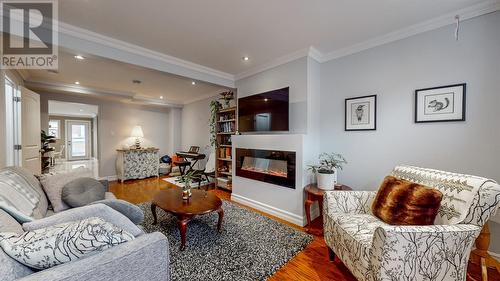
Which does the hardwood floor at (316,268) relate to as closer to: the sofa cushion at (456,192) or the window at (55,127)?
the sofa cushion at (456,192)

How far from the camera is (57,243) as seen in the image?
808 millimetres

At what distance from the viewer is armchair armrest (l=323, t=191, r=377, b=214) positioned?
1900 mm

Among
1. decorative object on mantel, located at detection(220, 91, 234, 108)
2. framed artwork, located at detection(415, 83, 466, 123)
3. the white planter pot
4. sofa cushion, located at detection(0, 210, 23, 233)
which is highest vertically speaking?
decorative object on mantel, located at detection(220, 91, 234, 108)

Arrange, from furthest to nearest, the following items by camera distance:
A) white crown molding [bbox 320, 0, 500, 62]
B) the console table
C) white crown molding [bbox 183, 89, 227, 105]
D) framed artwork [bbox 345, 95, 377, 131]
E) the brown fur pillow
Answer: the console table → white crown molding [bbox 183, 89, 227, 105] → framed artwork [bbox 345, 95, 377, 131] → white crown molding [bbox 320, 0, 500, 62] → the brown fur pillow

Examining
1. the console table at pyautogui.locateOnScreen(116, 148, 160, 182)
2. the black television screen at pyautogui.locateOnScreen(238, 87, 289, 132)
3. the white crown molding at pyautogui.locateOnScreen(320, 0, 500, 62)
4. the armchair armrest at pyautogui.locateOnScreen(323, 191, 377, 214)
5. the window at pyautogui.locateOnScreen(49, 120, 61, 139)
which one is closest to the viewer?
the white crown molding at pyautogui.locateOnScreen(320, 0, 500, 62)

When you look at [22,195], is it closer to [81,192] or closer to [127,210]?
[81,192]

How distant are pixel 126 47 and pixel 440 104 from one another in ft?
12.2

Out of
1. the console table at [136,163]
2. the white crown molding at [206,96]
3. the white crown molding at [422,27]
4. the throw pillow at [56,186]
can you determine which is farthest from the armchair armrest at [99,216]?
the console table at [136,163]

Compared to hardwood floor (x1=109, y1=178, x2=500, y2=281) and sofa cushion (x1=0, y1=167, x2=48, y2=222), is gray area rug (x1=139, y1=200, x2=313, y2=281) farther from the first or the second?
sofa cushion (x1=0, y1=167, x2=48, y2=222)

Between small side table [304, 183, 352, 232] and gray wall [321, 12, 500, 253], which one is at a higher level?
gray wall [321, 12, 500, 253]

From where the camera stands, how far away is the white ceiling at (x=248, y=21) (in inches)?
70.7

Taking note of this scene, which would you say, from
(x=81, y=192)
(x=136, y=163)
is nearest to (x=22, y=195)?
(x=81, y=192)

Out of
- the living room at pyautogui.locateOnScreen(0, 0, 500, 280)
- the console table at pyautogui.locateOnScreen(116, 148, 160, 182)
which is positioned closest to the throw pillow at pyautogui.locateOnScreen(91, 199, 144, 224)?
the living room at pyautogui.locateOnScreen(0, 0, 500, 280)

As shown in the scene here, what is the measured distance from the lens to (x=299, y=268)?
5.82 feet
